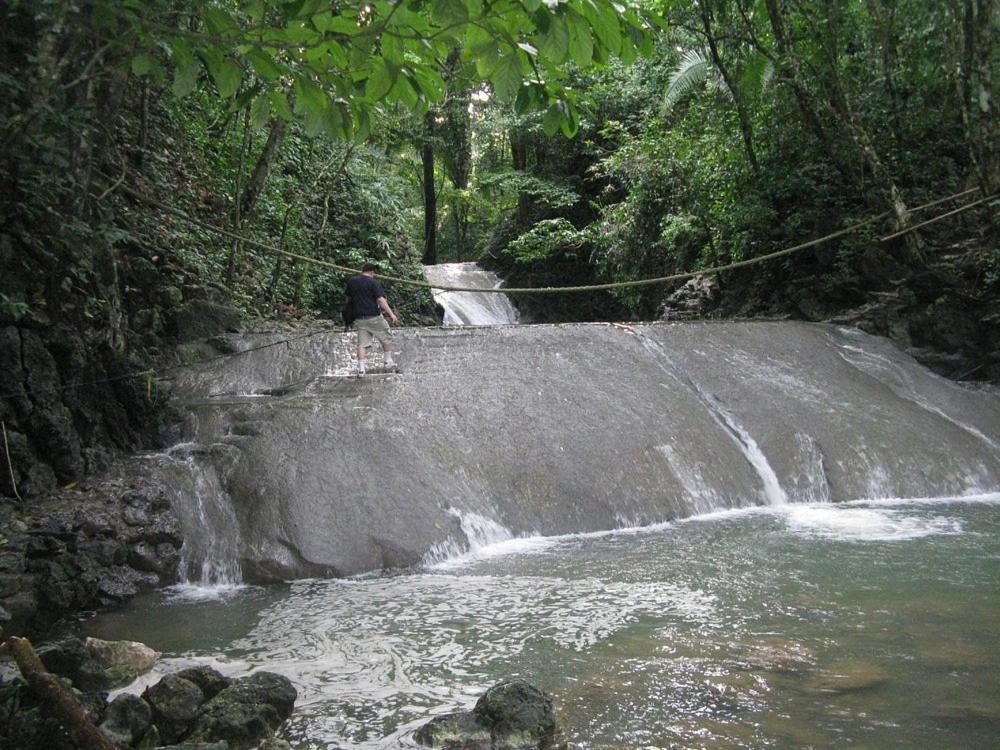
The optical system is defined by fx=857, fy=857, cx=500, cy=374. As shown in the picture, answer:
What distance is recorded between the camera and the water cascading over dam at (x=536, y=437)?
280 inches

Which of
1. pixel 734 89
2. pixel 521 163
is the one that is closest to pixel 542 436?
pixel 734 89

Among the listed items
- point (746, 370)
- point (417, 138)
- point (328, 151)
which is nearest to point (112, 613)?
point (746, 370)

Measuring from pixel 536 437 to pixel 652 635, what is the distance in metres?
3.82

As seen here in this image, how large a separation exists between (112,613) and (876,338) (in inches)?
436

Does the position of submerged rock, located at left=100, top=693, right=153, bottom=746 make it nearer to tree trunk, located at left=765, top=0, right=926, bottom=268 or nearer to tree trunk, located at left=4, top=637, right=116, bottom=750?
tree trunk, located at left=4, top=637, right=116, bottom=750

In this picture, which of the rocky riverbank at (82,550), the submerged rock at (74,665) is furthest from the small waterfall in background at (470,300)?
the submerged rock at (74,665)

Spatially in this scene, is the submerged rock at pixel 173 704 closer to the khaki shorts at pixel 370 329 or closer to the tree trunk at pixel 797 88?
the khaki shorts at pixel 370 329

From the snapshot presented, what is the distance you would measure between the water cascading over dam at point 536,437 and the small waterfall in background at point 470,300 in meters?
7.11

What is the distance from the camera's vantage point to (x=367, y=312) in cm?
986

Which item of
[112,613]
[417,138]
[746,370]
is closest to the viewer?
[112,613]

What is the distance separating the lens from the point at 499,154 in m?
32.3

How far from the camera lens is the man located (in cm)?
986

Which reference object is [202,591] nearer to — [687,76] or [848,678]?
[848,678]

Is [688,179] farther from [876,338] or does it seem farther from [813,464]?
[813,464]
